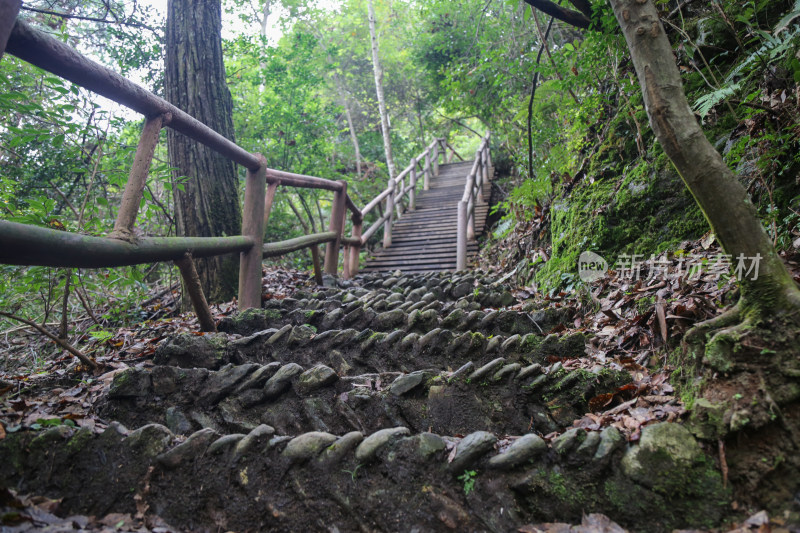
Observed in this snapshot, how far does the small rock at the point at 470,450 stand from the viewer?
53.7 inches

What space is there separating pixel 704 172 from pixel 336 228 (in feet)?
12.5

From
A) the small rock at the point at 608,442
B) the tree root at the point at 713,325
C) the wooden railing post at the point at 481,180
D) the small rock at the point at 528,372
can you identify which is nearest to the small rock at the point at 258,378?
the small rock at the point at 528,372

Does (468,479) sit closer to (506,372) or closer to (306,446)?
(306,446)

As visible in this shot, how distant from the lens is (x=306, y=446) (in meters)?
1.42

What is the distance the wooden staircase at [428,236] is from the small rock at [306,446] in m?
5.09

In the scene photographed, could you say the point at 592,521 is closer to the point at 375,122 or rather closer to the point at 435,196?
the point at 435,196

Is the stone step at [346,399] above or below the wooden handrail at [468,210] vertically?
below

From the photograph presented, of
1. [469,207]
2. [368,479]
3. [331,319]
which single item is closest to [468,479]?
[368,479]

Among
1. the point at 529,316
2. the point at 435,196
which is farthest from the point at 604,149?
the point at 435,196

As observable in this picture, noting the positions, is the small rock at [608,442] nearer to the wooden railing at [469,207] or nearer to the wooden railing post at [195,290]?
the wooden railing post at [195,290]

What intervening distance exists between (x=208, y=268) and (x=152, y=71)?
3615mm

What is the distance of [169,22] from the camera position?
12.8 feet

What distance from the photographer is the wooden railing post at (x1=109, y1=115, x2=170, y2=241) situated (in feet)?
5.85

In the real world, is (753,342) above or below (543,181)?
below
